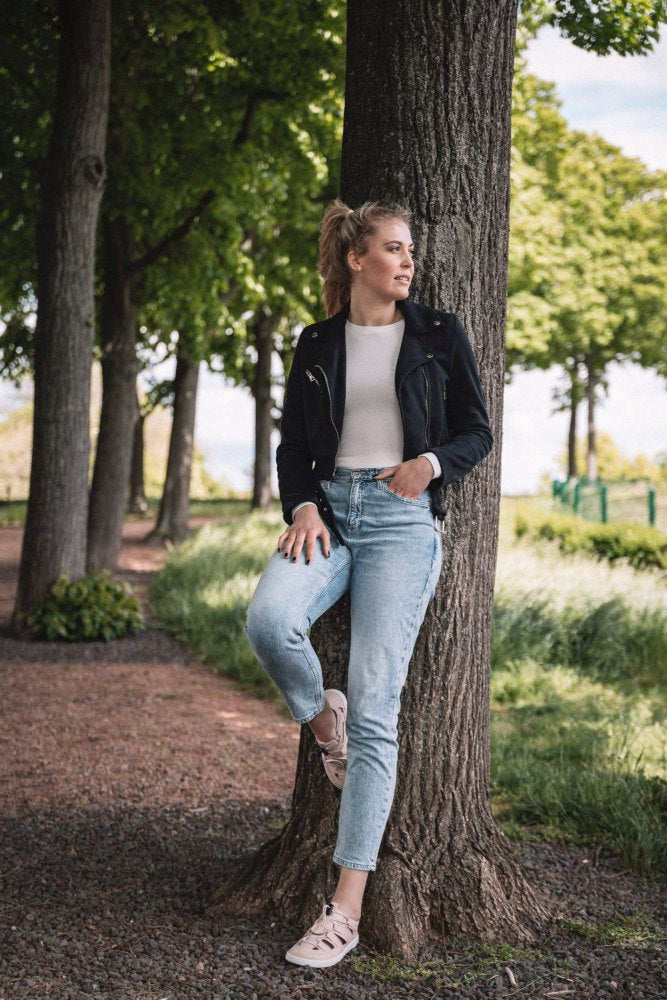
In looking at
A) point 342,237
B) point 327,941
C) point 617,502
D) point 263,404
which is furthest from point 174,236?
point 617,502

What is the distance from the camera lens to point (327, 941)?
3.03m

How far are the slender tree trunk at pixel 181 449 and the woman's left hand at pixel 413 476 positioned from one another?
13787mm

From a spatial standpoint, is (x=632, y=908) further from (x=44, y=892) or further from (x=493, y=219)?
(x=493, y=219)

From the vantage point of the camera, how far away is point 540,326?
26.2m

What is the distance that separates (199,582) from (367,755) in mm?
8836

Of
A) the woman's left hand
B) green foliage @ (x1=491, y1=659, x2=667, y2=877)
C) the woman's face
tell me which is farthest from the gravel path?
the woman's face

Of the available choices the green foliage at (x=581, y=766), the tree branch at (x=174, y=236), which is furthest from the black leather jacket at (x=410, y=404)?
the tree branch at (x=174, y=236)

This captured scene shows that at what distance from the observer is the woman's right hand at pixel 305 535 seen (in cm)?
307

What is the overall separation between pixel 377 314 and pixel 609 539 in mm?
11664


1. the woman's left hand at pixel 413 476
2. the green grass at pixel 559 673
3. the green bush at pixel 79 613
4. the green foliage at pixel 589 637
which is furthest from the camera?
the green bush at pixel 79 613

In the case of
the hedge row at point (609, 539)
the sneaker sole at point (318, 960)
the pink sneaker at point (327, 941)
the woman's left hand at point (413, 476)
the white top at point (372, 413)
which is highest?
the white top at point (372, 413)

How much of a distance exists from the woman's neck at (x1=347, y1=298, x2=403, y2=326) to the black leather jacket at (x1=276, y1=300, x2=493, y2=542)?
3cm

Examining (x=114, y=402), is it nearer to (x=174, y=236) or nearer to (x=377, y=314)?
(x=174, y=236)

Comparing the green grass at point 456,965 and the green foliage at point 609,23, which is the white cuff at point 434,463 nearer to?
the green grass at point 456,965
